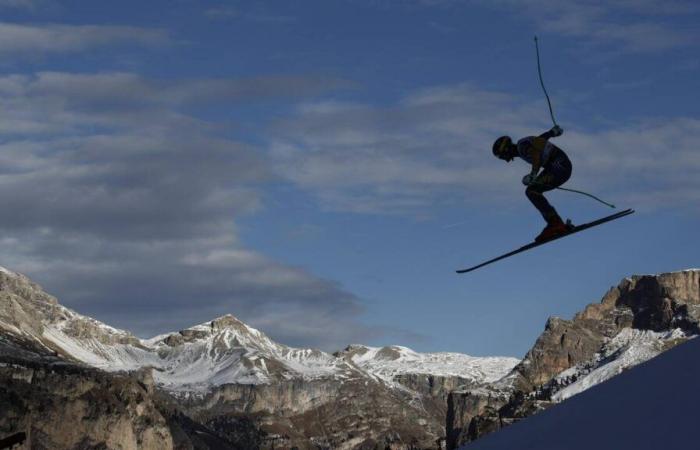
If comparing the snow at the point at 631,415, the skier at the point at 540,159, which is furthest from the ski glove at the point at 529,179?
the snow at the point at 631,415

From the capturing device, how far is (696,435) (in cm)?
1090

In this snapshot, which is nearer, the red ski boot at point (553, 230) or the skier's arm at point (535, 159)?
the skier's arm at point (535, 159)

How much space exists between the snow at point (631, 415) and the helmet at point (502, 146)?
9.00 metres

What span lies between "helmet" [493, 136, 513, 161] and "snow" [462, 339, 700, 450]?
9.00 meters

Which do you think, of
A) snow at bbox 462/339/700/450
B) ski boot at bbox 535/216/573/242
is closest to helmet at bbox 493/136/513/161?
ski boot at bbox 535/216/573/242

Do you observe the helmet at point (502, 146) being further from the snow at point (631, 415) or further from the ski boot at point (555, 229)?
the snow at point (631, 415)

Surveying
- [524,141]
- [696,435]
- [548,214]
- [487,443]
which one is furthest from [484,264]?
[696,435]

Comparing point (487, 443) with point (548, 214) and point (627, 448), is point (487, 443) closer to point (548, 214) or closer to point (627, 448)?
point (627, 448)

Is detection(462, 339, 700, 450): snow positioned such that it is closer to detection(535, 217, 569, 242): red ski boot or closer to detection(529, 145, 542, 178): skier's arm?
detection(529, 145, 542, 178): skier's arm

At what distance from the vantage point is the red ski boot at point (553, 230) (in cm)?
2333

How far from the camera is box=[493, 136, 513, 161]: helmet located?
74.0 feet

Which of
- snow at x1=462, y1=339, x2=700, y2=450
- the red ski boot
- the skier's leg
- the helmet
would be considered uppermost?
the helmet

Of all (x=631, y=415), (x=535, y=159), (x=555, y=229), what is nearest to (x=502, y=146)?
(x=535, y=159)

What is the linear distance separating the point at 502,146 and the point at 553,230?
209cm
